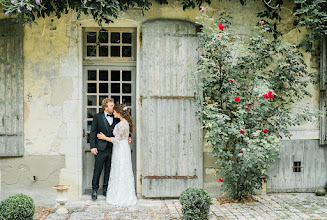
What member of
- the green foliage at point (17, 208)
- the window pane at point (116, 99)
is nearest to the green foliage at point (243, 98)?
the window pane at point (116, 99)

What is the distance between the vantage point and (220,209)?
5.47m

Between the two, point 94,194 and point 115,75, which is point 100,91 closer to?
point 115,75

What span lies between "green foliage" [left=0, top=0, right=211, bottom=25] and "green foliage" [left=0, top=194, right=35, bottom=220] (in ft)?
8.30

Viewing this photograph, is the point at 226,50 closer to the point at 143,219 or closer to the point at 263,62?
the point at 263,62

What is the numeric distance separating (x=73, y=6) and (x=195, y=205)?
11.7 ft

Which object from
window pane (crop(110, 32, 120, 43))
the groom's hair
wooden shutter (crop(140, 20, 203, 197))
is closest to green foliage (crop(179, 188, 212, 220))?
wooden shutter (crop(140, 20, 203, 197))

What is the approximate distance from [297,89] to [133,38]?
10.1 feet

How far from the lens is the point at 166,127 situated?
239 inches

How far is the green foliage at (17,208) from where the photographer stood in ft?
14.6

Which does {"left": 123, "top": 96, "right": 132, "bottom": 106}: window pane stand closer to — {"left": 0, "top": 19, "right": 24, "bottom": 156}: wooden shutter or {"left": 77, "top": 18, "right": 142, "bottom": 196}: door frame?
{"left": 77, "top": 18, "right": 142, "bottom": 196}: door frame

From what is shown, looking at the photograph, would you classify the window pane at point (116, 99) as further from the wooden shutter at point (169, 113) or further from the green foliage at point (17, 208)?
the green foliage at point (17, 208)

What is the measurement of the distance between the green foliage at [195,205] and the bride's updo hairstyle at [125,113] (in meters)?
1.73

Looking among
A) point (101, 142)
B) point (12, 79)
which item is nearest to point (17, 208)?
point (101, 142)

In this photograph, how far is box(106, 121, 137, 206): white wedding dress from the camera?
18.9ft
